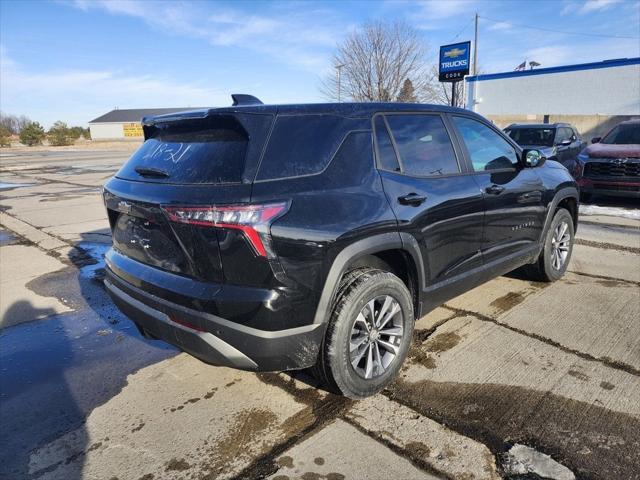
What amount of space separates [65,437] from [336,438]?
156 cm

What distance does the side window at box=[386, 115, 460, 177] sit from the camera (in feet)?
10.3

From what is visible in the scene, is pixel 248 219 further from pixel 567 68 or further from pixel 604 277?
pixel 567 68

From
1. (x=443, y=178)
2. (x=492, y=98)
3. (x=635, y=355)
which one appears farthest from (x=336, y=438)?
(x=492, y=98)

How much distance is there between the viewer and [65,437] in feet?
8.75

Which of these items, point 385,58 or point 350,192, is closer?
point 350,192

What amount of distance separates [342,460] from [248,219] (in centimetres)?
133

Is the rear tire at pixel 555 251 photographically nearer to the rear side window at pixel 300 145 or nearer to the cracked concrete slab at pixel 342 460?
the rear side window at pixel 300 145

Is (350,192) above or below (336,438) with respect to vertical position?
above

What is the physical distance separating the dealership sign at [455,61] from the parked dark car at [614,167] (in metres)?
8.81

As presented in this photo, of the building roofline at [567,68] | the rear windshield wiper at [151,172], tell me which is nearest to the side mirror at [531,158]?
the rear windshield wiper at [151,172]

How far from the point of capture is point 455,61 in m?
18.2

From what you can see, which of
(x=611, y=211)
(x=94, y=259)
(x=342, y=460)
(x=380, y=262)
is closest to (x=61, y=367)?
(x=342, y=460)

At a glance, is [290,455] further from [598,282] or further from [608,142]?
[608,142]

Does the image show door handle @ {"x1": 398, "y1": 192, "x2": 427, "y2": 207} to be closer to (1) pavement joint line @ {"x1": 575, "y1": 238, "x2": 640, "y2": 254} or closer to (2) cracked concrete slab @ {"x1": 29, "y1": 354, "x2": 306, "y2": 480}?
(2) cracked concrete slab @ {"x1": 29, "y1": 354, "x2": 306, "y2": 480}
